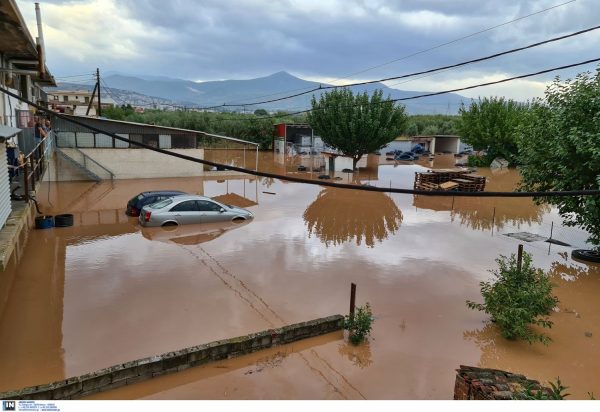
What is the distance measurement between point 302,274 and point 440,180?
20469mm

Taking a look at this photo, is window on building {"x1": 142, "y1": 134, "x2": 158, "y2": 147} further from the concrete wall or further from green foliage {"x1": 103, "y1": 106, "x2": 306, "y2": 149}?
green foliage {"x1": 103, "y1": 106, "x2": 306, "y2": 149}

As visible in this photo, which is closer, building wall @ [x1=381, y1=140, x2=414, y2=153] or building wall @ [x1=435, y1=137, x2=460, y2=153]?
building wall @ [x1=435, y1=137, x2=460, y2=153]

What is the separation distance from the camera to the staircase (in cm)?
2762

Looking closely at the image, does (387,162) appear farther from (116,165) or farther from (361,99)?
(116,165)

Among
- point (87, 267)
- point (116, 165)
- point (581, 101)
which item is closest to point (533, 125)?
point (581, 101)

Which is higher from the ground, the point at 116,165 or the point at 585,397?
the point at 116,165

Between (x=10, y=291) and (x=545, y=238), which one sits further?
(x=545, y=238)

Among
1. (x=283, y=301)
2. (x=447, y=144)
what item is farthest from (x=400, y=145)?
(x=283, y=301)

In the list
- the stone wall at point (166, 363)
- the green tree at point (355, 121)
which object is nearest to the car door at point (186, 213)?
the stone wall at point (166, 363)

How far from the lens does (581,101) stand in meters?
13.3

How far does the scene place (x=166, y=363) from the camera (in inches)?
292

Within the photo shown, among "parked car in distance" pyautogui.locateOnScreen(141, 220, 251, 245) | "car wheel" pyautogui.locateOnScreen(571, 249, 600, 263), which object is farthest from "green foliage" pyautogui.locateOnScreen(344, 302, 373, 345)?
"car wheel" pyautogui.locateOnScreen(571, 249, 600, 263)

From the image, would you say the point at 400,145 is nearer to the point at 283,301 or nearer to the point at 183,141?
the point at 183,141

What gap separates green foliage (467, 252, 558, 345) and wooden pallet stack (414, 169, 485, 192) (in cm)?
1927
